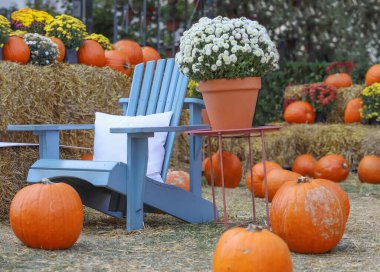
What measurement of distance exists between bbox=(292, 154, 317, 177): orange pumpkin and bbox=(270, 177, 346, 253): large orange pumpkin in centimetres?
322

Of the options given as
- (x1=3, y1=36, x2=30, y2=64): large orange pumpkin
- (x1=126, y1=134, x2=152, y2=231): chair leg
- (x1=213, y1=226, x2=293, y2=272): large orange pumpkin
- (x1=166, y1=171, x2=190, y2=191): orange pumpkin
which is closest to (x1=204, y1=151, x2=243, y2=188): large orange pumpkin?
(x1=166, y1=171, x2=190, y2=191): orange pumpkin

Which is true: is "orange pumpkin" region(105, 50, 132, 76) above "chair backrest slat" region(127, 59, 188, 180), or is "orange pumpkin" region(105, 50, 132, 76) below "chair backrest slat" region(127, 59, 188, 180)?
above

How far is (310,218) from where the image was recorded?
11.3ft

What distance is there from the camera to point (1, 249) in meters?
3.49

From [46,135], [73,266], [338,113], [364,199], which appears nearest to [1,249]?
[73,266]

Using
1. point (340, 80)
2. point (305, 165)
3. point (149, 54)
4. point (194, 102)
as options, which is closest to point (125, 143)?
point (194, 102)

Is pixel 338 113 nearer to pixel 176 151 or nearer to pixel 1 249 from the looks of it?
pixel 176 151

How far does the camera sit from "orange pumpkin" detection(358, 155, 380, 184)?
6449 mm

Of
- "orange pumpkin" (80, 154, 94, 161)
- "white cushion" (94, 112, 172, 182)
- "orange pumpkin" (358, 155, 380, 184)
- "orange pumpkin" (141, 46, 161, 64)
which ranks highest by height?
"orange pumpkin" (141, 46, 161, 64)

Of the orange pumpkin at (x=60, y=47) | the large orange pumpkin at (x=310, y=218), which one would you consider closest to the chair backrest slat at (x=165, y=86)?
the orange pumpkin at (x=60, y=47)

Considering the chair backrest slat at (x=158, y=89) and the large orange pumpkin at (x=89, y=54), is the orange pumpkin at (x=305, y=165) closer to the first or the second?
the large orange pumpkin at (x=89, y=54)

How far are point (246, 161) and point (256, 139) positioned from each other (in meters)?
0.34

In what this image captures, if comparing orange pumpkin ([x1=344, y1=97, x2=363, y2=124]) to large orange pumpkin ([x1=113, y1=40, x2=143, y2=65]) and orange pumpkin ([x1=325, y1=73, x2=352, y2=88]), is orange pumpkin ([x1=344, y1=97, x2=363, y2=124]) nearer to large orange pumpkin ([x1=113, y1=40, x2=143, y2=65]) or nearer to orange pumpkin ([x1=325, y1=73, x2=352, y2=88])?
orange pumpkin ([x1=325, y1=73, x2=352, y2=88])

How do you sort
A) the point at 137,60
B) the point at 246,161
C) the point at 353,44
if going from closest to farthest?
the point at 137,60 < the point at 246,161 < the point at 353,44
